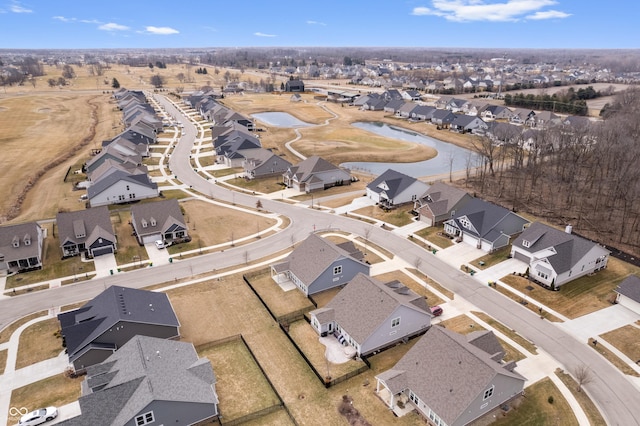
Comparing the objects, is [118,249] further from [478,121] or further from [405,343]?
[478,121]

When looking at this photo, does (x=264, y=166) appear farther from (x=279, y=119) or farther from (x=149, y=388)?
(x=279, y=119)

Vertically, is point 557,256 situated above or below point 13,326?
above

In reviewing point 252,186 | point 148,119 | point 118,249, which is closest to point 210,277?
point 118,249

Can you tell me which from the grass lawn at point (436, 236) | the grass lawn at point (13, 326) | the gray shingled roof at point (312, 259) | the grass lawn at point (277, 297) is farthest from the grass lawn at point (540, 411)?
the grass lawn at point (13, 326)

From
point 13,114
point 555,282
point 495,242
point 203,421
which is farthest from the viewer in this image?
point 13,114

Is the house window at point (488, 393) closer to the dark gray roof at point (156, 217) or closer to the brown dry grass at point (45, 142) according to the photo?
the dark gray roof at point (156, 217)

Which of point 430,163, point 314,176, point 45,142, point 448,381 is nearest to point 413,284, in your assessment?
point 448,381
